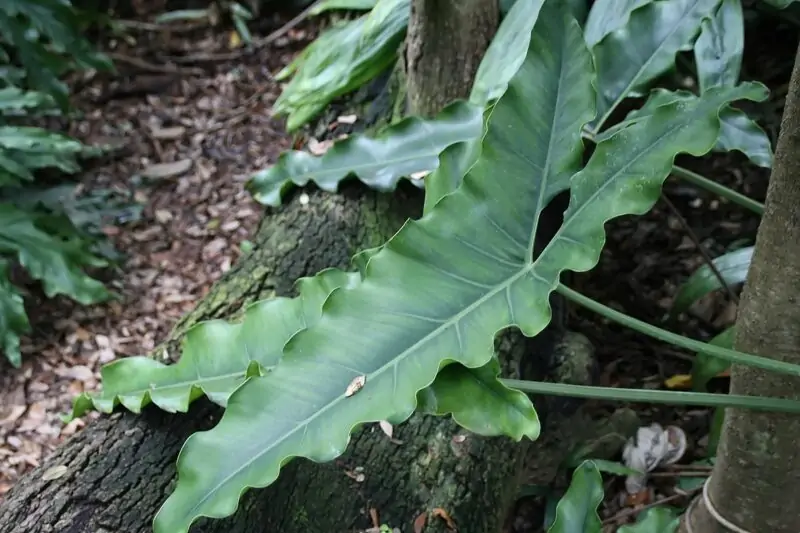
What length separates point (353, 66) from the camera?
6.56ft

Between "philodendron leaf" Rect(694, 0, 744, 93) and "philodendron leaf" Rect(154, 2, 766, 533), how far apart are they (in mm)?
514

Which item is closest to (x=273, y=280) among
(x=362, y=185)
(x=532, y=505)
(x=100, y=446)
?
(x=362, y=185)

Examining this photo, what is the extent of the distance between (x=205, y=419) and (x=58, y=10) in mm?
1832

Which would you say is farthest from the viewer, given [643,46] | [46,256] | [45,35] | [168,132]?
[168,132]

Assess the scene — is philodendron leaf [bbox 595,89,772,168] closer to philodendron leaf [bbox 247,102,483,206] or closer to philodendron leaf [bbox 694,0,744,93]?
philodendron leaf [bbox 694,0,744,93]

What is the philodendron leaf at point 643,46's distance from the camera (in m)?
1.46

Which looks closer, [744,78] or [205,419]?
[205,419]

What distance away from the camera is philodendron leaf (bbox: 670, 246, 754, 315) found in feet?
5.82

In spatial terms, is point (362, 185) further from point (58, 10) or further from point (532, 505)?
point (58, 10)

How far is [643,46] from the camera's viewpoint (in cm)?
148

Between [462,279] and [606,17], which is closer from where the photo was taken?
[462,279]

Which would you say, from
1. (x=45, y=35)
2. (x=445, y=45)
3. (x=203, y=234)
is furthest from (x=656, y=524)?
(x=45, y=35)

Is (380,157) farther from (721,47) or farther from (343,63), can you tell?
(721,47)

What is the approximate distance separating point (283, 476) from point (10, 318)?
1114 mm
